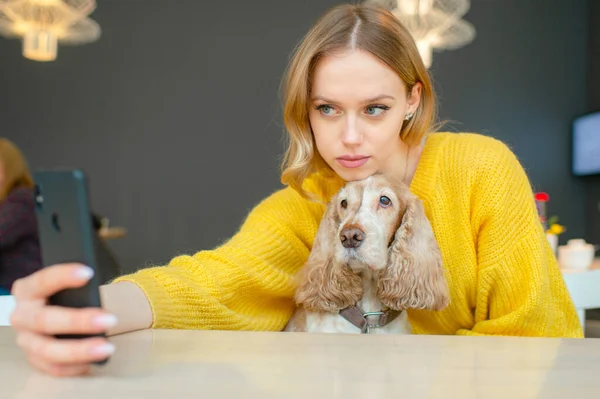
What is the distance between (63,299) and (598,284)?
245cm

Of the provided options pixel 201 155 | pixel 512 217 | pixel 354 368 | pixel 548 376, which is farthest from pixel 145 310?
pixel 201 155

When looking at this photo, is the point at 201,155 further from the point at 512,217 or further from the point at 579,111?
the point at 512,217

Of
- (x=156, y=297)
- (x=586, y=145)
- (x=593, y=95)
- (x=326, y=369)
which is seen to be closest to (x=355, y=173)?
(x=156, y=297)

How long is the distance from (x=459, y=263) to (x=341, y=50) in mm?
452

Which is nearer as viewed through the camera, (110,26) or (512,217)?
(512,217)

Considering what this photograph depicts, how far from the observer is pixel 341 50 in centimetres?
98

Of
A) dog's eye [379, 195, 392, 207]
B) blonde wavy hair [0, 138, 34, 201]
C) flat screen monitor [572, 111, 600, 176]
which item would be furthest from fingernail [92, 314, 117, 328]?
flat screen monitor [572, 111, 600, 176]

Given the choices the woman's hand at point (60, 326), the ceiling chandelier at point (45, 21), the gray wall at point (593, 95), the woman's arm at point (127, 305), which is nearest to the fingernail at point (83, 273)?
the woman's hand at point (60, 326)

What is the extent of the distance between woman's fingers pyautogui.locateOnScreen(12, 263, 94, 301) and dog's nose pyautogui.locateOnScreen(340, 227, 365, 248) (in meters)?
0.56

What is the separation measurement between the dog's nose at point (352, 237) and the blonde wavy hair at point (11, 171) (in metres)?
2.46

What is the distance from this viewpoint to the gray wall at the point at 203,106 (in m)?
5.74

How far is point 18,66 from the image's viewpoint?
5832 millimetres

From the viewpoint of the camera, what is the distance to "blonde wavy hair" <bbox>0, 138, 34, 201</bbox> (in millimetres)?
2990

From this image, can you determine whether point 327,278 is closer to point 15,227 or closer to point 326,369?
point 326,369
